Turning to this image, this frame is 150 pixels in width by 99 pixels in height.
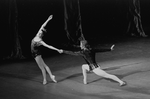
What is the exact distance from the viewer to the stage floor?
26.4 ft

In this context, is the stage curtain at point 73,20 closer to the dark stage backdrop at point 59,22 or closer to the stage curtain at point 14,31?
the dark stage backdrop at point 59,22

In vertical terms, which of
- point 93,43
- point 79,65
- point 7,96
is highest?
point 7,96

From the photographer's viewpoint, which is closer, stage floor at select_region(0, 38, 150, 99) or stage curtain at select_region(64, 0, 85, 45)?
stage floor at select_region(0, 38, 150, 99)

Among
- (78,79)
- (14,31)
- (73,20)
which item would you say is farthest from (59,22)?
(78,79)

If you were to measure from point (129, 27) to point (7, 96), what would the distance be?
12.7m

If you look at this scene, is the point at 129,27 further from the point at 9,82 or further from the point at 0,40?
the point at 9,82

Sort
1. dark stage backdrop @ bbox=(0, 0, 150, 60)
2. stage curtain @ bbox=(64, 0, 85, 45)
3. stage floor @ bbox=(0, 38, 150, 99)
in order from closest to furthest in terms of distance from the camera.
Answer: stage floor @ bbox=(0, 38, 150, 99)
dark stage backdrop @ bbox=(0, 0, 150, 60)
stage curtain @ bbox=(64, 0, 85, 45)

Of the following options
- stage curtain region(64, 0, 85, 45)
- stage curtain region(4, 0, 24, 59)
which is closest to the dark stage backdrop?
A: stage curtain region(4, 0, 24, 59)

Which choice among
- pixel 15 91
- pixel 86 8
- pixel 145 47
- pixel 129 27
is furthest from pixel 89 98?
pixel 86 8

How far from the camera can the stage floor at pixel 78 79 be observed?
8.05 m

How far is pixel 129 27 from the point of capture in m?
19.4

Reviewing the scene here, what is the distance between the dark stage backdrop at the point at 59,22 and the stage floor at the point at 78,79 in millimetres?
2508

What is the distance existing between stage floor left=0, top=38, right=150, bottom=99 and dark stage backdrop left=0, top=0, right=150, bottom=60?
251 centimetres

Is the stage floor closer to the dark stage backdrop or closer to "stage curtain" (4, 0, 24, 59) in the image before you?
"stage curtain" (4, 0, 24, 59)
